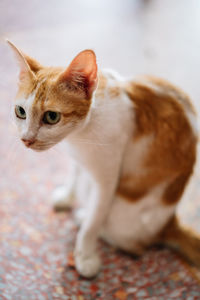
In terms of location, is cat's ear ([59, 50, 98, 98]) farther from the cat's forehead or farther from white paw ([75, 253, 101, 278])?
white paw ([75, 253, 101, 278])

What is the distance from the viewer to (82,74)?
3.06ft

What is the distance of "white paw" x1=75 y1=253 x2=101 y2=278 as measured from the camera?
1.33m

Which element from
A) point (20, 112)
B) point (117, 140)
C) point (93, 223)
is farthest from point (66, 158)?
point (20, 112)

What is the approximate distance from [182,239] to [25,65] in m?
0.92

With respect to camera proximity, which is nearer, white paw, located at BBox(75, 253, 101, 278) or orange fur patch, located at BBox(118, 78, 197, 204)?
orange fur patch, located at BBox(118, 78, 197, 204)

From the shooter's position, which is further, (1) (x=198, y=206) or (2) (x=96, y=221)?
(1) (x=198, y=206)

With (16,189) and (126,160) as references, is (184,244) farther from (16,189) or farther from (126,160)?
(16,189)

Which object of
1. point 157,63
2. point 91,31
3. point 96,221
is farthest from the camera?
point 91,31

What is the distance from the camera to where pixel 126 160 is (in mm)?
1219

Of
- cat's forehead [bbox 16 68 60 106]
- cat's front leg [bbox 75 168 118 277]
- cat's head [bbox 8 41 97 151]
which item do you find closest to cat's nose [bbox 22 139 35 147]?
cat's head [bbox 8 41 97 151]

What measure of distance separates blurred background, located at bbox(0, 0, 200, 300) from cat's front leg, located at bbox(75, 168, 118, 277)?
0.06 m

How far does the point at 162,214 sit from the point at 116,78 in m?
0.57

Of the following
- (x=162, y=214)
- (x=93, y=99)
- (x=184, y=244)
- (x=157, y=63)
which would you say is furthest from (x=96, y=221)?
(x=157, y=63)

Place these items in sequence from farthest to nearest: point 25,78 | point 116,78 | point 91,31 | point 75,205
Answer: point 91,31 → point 75,205 → point 116,78 → point 25,78
